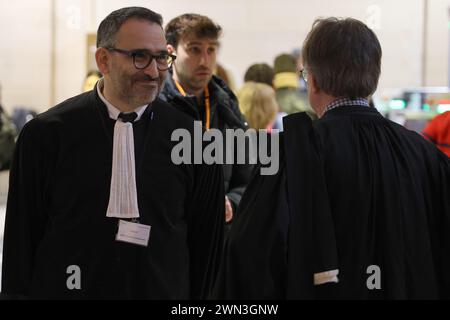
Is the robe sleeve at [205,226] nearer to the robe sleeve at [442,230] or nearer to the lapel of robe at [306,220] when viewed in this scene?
the lapel of robe at [306,220]

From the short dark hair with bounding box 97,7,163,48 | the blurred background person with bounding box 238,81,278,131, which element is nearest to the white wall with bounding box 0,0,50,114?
the blurred background person with bounding box 238,81,278,131

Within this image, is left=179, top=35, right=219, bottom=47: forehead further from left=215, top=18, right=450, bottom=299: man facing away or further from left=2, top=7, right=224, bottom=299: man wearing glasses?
left=215, top=18, right=450, bottom=299: man facing away

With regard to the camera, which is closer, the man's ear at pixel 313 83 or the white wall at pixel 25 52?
the man's ear at pixel 313 83

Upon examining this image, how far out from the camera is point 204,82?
365cm

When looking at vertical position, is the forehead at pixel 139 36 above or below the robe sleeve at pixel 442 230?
above

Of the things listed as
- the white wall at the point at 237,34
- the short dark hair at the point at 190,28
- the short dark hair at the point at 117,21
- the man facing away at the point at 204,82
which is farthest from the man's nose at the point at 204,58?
the white wall at the point at 237,34

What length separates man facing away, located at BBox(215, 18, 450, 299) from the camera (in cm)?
204

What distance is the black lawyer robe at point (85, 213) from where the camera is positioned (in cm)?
247

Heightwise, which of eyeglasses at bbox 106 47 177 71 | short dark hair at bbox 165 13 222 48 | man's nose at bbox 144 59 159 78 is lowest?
man's nose at bbox 144 59 159 78

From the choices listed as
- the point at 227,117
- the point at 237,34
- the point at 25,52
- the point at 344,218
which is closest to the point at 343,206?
the point at 344,218

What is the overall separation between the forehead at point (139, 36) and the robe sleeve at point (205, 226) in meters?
0.47

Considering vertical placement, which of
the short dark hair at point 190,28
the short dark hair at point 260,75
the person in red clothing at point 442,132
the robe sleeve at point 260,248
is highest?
the short dark hair at point 260,75

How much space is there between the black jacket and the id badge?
41.1 inches

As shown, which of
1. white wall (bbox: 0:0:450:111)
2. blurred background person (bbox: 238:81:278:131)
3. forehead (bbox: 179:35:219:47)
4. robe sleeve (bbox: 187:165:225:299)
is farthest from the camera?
white wall (bbox: 0:0:450:111)
